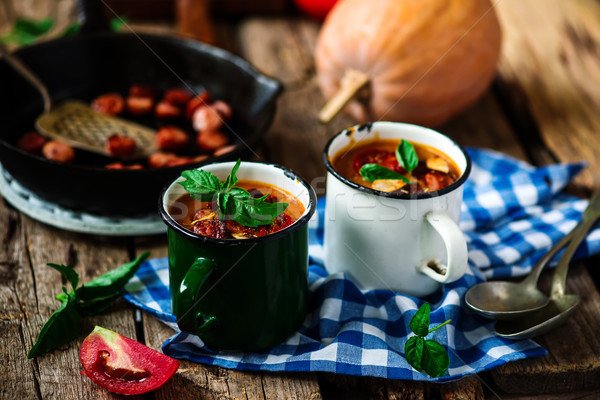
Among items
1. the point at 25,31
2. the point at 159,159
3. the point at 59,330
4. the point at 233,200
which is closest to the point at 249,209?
the point at 233,200

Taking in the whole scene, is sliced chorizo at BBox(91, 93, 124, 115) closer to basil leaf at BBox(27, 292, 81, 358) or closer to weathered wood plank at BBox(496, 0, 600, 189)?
basil leaf at BBox(27, 292, 81, 358)

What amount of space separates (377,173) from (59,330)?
0.55 metres

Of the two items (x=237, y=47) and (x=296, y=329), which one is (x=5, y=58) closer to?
(x=237, y=47)

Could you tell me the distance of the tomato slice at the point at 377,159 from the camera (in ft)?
3.67

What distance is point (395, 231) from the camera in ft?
3.35

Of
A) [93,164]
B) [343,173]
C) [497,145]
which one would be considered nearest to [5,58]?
[93,164]

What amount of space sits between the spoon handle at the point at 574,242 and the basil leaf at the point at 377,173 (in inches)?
13.1

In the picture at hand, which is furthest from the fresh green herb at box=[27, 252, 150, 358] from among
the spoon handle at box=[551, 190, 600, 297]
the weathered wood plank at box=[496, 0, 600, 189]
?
the weathered wood plank at box=[496, 0, 600, 189]

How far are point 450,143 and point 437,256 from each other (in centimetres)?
20

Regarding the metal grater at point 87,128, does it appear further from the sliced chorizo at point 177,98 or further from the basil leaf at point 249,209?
the basil leaf at point 249,209

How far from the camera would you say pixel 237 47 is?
1.98 meters

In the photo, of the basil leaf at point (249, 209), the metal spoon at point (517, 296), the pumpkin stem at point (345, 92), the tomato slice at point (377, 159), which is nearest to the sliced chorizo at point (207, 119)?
the pumpkin stem at point (345, 92)

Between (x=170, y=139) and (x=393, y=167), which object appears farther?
(x=170, y=139)

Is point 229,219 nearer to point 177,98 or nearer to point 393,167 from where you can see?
point 393,167
